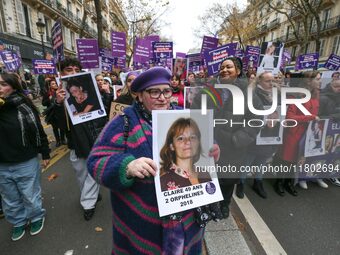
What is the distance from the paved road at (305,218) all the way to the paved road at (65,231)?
207cm

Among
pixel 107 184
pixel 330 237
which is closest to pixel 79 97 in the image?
pixel 107 184

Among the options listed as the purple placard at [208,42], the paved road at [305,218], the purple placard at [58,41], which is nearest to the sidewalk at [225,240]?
the paved road at [305,218]

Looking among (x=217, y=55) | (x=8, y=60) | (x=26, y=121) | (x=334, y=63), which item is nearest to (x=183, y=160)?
(x=26, y=121)

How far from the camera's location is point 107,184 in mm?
1212

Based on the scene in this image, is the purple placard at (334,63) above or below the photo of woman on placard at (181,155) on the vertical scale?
above

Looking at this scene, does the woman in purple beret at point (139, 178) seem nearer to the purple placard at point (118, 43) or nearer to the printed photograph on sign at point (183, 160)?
the printed photograph on sign at point (183, 160)

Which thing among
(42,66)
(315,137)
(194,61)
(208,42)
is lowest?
(315,137)

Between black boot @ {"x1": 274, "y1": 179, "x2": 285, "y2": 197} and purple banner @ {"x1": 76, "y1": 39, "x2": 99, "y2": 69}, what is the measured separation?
16.9 ft

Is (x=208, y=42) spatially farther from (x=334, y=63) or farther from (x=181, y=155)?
(x=181, y=155)

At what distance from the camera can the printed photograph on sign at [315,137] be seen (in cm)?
348

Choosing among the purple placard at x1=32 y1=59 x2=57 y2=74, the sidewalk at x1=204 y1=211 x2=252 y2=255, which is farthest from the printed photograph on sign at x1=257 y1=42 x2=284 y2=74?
the purple placard at x1=32 y1=59 x2=57 y2=74

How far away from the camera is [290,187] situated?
370 cm

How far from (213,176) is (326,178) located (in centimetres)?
393

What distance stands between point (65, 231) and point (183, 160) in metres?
2.31
